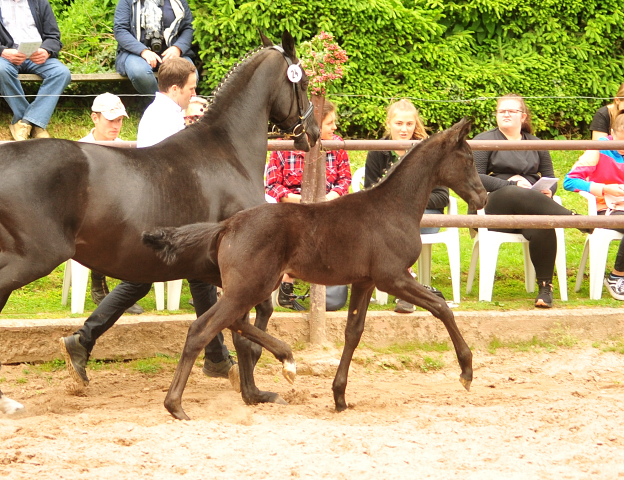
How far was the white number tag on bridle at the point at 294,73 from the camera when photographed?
4969 mm

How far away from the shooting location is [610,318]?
20.4ft

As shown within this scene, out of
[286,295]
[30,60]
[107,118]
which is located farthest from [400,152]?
[30,60]

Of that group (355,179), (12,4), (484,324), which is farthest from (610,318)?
(12,4)

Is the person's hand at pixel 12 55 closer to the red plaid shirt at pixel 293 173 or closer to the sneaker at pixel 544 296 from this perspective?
the red plaid shirt at pixel 293 173

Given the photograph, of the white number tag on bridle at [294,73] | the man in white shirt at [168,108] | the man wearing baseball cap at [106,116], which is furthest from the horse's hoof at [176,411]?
the man wearing baseball cap at [106,116]

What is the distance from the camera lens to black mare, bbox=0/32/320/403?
4145 millimetres

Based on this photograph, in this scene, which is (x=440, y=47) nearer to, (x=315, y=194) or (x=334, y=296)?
(x=315, y=194)

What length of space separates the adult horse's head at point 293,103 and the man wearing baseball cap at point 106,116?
1.55 metres

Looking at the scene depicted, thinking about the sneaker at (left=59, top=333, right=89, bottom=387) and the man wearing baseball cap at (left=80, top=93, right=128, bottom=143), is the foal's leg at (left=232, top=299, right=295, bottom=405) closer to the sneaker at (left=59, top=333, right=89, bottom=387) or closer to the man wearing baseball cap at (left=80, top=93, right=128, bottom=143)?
the sneaker at (left=59, top=333, right=89, bottom=387)

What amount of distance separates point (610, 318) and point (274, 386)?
274 centimetres

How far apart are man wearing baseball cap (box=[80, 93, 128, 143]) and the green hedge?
3.52 m

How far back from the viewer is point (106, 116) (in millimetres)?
6074

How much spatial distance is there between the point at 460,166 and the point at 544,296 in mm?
2275

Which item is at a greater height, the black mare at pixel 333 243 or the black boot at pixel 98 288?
the black mare at pixel 333 243
